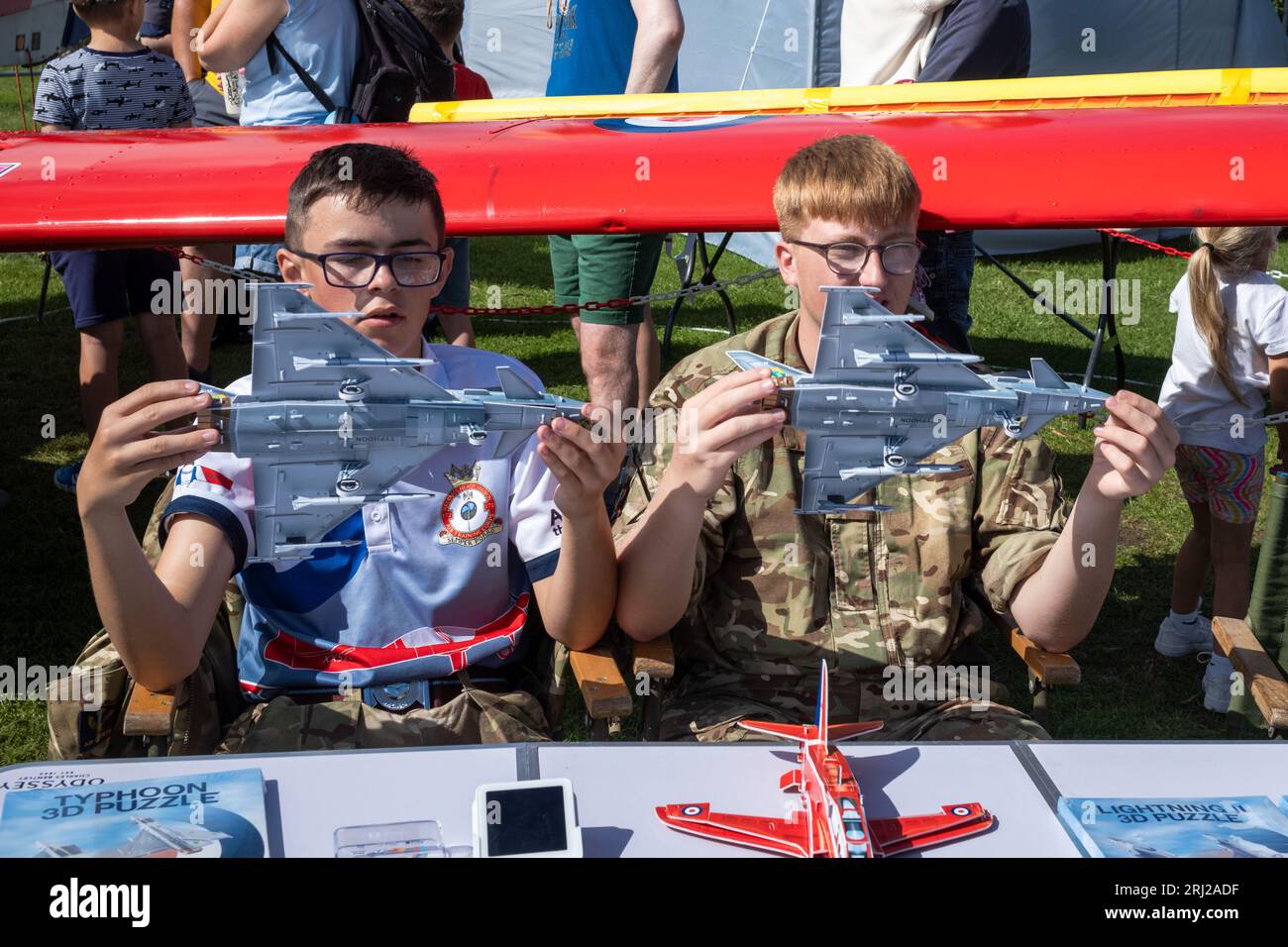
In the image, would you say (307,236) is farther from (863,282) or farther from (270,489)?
(863,282)

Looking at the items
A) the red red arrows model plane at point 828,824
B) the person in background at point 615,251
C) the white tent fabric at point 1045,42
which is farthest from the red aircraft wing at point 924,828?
the white tent fabric at point 1045,42

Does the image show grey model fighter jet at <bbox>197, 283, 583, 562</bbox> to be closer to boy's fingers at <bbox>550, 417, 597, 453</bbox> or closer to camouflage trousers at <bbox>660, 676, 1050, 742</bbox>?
boy's fingers at <bbox>550, 417, 597, 453</bbox>

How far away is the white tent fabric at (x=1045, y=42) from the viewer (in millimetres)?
9805

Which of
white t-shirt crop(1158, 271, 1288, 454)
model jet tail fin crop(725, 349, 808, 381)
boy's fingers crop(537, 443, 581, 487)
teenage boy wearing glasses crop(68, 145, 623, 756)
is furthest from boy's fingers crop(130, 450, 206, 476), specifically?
white t-shirt crop(1158, 271, 1288, 454)

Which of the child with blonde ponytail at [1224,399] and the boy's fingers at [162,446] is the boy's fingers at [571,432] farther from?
the child with blonde ponytail at [1224,399]

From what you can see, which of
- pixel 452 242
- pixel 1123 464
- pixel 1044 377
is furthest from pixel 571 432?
pixel 452 242

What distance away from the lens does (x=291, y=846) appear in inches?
70.1

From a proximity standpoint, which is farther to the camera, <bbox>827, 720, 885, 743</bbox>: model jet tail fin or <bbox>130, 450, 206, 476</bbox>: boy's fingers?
<bbox>827, 720, 885, 743</bbox>: model jet tail fin

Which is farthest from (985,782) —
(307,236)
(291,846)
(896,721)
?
(307,236)

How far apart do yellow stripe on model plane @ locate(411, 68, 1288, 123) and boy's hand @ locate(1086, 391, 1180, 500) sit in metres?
2.78

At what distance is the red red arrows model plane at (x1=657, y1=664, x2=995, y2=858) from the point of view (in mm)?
1782

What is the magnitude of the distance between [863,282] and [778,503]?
0.54m

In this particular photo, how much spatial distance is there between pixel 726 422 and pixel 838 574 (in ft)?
2.37

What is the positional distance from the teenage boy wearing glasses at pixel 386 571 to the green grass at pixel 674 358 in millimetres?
1621
